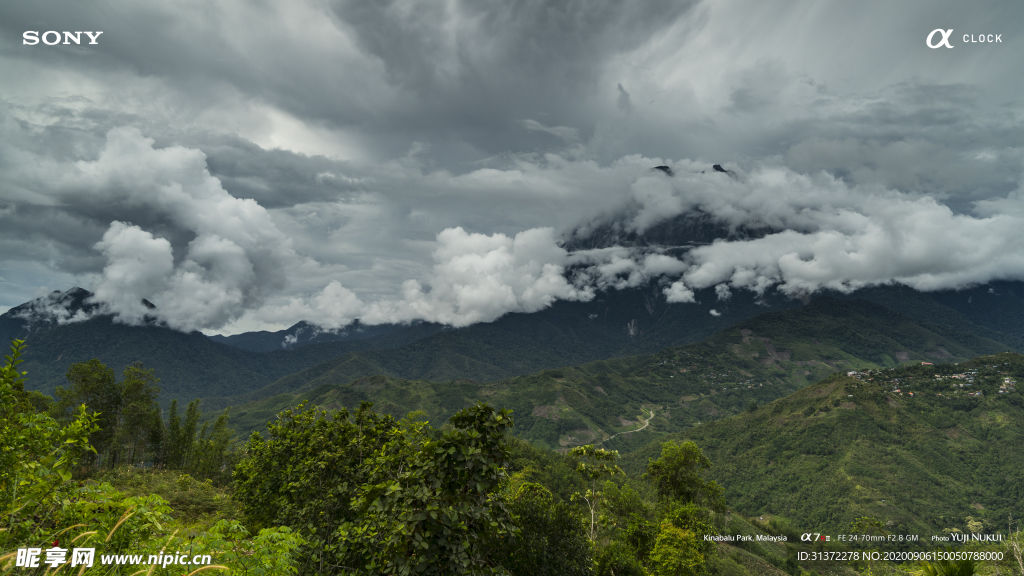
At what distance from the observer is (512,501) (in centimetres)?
1502

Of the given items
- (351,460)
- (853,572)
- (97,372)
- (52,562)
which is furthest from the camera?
(853,572)

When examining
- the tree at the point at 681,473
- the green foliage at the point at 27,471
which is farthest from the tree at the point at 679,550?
the green foliage at the point at 27,471

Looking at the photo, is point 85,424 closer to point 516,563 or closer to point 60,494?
point 60,494

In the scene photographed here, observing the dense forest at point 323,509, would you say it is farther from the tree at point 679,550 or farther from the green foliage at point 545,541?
the tree at point 679,550

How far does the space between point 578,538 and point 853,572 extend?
167m

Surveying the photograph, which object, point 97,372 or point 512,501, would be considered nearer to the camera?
point 512,501

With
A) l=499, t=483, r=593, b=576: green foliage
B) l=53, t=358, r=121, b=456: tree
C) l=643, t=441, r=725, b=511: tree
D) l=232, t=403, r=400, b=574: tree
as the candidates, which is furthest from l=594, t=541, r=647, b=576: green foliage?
l=53, t=358, r=121, b=456: tree

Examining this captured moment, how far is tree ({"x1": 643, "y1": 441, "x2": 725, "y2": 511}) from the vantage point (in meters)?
46.1

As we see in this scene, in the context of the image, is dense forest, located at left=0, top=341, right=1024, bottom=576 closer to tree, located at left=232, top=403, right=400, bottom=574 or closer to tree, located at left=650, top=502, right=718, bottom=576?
tree, located at left=232, top=403, right=400, bottom=574

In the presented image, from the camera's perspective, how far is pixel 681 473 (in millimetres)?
46312

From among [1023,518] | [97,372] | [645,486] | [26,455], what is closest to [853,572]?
[645,486]

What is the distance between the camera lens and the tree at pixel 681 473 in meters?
46.1

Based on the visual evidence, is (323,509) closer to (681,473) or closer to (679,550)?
(679,550)

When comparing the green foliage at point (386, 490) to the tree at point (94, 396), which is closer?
the green foliage at point (386, 490)
